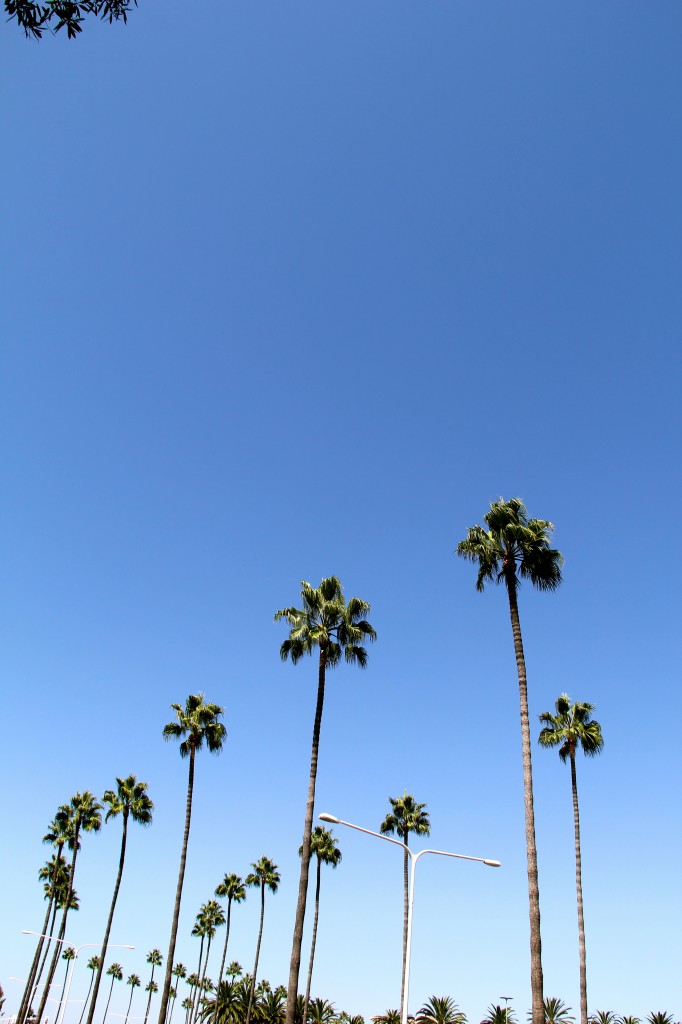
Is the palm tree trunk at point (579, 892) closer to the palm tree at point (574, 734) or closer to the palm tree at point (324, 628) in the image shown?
the palm tree at point (574, 734)

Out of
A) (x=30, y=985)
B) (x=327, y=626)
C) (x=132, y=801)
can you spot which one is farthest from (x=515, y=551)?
(x=30, y=985)

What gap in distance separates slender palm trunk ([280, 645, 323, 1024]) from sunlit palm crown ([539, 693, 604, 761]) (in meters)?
22.5

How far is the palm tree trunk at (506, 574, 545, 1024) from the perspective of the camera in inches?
808

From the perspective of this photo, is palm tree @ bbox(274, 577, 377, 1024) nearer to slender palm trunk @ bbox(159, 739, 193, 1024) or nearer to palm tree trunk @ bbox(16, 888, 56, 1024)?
slender palm trunk @ bbox(159, 739, 193, 1024)

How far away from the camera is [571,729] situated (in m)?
44.8

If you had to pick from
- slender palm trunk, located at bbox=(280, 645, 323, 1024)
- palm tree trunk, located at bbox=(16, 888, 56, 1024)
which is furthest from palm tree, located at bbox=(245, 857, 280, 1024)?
slender palm trunk, located at bbox=(280, 645, 323, 1024)

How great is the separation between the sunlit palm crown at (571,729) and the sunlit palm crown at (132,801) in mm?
29990

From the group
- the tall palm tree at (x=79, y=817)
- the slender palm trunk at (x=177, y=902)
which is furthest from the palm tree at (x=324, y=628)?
the tall palm tree at (x=79, y=817)

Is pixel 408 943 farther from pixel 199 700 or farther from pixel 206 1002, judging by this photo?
pixel 206 1002

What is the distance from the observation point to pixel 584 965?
39.0 meters

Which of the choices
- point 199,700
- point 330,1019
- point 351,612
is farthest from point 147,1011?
point 351,612

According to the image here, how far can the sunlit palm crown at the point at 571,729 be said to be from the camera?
4434 cm

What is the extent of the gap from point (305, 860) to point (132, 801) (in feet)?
95.0

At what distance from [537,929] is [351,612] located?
583 inches
